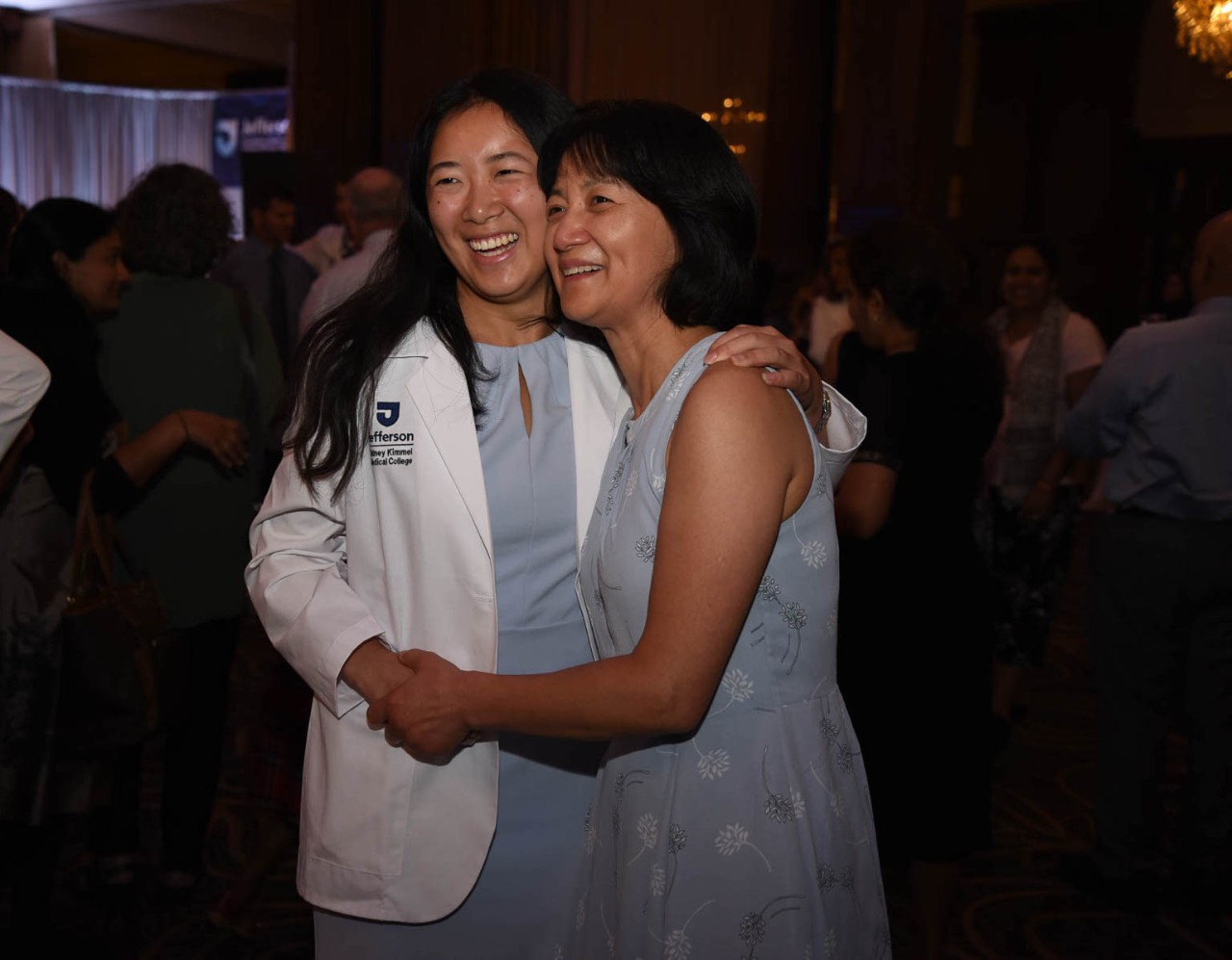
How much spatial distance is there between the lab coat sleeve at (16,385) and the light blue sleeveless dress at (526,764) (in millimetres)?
1007

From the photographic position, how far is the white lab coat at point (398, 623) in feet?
5.31

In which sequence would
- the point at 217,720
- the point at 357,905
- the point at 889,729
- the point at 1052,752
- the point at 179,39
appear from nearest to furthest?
the point at 357,905 < the point at 889,729 < the point at 217,720 < the point at 1052,752 < the point at 179,39

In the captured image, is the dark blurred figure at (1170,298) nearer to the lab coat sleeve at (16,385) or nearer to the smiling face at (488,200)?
the smiling face at (488,200)

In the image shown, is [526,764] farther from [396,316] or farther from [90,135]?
[90,135]

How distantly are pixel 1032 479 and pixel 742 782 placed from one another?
3475 mm

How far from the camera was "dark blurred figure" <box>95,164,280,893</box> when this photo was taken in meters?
3.20

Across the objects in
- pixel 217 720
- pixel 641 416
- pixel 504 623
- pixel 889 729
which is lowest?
pixel 217 720

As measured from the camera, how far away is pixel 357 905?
1.63 m

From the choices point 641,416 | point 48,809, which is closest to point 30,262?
point 48,809

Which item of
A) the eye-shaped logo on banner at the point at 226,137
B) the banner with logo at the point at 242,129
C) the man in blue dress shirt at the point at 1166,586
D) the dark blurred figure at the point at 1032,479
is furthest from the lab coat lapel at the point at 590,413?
the eye-shaped logo on banner at the point at 226,137

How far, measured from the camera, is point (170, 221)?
3.29 m

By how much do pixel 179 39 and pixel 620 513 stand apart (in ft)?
53.2

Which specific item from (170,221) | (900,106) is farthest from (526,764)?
(900,106)

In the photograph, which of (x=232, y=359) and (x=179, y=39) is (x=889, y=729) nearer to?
(x=232, y=359)
